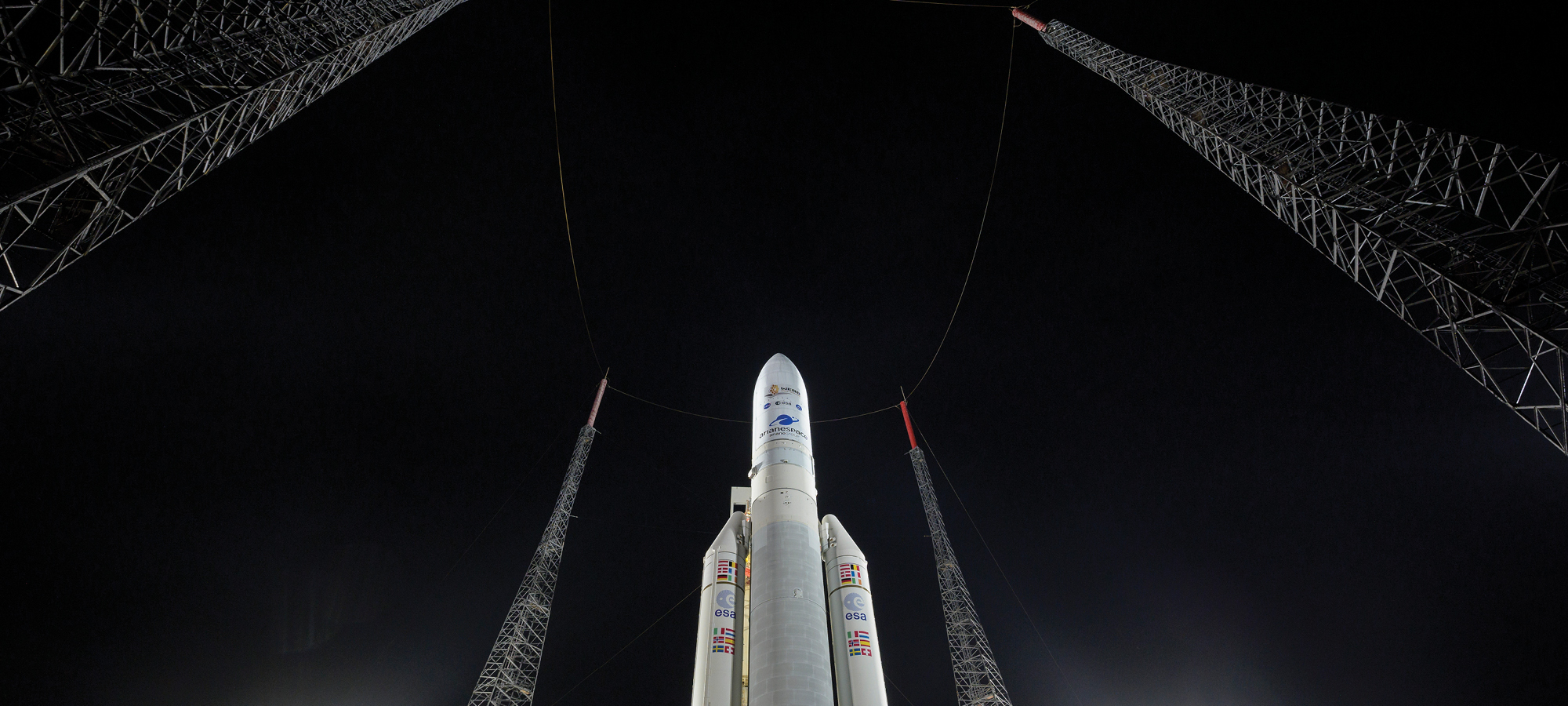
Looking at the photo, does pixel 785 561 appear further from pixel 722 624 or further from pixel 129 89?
pixel 129 89

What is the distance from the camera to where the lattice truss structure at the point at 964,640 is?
28641 mm

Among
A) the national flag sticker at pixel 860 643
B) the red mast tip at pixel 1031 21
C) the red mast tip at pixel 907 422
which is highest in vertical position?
the red mast tip at pixel 1031 21

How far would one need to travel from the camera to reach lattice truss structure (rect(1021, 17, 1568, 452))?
13398 millimetres

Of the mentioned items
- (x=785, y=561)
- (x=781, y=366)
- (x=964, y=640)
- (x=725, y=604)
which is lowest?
(x=725, y=604)

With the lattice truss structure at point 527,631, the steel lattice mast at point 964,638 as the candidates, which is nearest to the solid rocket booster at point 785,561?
the lattice truss structure at point 527,631

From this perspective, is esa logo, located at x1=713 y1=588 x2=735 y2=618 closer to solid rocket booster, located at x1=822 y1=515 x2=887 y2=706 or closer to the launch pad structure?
the launch pad structure

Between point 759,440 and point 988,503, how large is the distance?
18.8m

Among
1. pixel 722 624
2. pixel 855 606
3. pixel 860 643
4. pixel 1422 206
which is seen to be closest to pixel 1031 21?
pixel 1422 206

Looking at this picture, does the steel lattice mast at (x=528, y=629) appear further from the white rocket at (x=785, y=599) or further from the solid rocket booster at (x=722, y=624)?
the white rocket at (x=785, y=599)

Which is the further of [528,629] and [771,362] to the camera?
[528,629]

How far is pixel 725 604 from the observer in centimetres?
1686

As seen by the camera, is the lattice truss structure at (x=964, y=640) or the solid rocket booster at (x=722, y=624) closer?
the solid rocket booster at (x=722, y=624)

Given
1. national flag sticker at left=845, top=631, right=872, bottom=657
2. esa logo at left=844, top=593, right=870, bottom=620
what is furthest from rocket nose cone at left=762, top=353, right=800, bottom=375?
national flag sticker at left=845, top=631, right=872, bottom=657

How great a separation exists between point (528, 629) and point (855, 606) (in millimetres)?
16945
